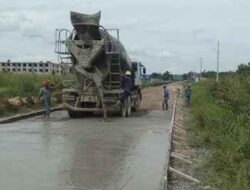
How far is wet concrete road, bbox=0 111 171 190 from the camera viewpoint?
420 inches

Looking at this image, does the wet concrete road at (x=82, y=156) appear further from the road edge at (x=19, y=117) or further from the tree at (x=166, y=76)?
the tree at (x=166, y=76)

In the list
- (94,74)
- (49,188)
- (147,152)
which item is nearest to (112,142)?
(147,152)

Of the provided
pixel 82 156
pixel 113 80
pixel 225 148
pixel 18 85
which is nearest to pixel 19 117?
pixel 113 80

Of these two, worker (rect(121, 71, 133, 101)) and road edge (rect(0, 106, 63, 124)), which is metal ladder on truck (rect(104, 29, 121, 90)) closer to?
worker (rect(121, 71, 133, 101))

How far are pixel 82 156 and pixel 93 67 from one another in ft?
39.9

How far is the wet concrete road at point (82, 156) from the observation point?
1067 cm

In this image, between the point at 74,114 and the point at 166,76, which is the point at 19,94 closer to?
the point at 74,114

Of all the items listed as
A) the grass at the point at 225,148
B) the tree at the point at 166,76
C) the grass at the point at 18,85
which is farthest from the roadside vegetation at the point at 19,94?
the tree at the point at 166,76

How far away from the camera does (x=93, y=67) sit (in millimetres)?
25859

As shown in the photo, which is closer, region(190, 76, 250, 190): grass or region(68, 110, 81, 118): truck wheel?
region(190, 76, 250, 190): grass

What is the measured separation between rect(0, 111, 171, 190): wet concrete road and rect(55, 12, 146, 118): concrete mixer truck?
3256mm

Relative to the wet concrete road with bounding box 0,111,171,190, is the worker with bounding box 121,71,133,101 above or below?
above

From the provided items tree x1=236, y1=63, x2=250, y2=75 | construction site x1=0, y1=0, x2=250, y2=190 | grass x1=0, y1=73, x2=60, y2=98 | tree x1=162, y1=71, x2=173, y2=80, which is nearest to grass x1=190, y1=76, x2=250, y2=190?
construction site x1=0, y1=0, x2=250, y2=190

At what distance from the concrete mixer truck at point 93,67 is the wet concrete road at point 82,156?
3256 mm
